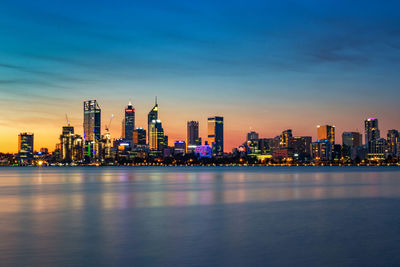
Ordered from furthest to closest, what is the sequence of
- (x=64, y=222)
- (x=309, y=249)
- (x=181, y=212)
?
(x=181, y=212) → (x=64, y=222) → (x=309, y=249)

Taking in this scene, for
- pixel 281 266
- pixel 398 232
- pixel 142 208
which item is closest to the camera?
pixel 281 266

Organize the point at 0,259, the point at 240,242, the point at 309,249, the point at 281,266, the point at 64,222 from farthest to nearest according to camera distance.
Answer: the point at 64,222, the point at 240,242, the point at 309,249, the point at 0,259, the point at 281,266

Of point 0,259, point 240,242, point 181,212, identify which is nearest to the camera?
point 0,259

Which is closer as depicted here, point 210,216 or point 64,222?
point 64,222

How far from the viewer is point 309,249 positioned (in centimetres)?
2108

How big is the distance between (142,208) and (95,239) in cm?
1676

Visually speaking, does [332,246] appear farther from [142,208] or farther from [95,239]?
[142,208]

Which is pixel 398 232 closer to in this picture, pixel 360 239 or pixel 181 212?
pixel 360 239

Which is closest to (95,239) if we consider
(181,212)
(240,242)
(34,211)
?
(240,242)

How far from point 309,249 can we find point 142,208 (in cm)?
2250

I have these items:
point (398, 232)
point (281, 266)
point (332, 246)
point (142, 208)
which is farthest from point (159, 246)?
A: point (142, 208)

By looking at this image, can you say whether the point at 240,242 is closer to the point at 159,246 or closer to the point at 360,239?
the point at 159,246

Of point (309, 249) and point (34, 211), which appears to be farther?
point (34, 211)

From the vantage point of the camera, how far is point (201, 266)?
17984 millimetres
